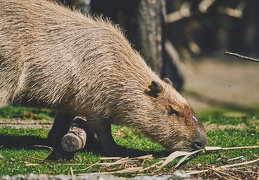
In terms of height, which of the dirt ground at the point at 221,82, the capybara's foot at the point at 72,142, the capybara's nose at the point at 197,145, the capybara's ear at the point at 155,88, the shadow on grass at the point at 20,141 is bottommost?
the shadow on grass at the point at 20,141

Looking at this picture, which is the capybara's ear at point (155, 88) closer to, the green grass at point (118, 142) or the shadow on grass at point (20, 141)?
the green grass at point (118, 142)

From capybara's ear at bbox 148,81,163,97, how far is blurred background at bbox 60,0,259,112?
121 centimetres

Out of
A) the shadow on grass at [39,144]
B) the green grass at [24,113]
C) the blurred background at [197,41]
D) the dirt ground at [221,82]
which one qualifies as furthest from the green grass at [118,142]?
the dirt ground at [221,82]

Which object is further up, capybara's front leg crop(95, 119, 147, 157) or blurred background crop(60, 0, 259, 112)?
blurred background crop(60, 0, 259, 112)

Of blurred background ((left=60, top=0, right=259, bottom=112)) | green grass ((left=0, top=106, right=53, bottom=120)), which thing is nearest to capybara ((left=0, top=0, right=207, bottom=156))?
blurred background ((left=60, top=0, right=259, bottom=112))

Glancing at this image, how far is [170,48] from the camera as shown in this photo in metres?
12.3

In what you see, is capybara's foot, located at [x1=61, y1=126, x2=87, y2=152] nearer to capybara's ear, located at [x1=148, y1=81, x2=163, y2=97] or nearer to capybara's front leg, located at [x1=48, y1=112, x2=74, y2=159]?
capybara's front leg, located at [x1=48, y1=112, x2=74, y2=159]

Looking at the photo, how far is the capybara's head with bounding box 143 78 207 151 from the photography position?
664 cm

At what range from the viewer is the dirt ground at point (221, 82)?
15312mm

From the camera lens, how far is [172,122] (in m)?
6.73

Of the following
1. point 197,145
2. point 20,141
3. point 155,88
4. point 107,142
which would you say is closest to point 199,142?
point 197,145

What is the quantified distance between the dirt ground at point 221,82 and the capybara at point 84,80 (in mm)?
6229

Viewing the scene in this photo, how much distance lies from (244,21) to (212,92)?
22.3 feet

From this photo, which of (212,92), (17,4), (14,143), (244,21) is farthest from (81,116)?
(244,21)
